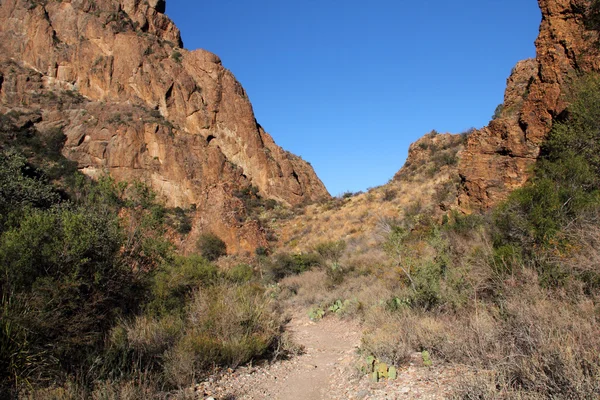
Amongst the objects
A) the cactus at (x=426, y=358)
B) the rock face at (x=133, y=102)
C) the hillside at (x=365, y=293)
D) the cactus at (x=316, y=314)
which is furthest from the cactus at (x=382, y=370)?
the rock face at (x=133, y=102)

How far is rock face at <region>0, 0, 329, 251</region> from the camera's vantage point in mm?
38912

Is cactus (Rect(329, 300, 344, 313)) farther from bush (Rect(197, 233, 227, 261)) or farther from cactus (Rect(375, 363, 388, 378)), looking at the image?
bush (Rect(197, 233, 227, 261))

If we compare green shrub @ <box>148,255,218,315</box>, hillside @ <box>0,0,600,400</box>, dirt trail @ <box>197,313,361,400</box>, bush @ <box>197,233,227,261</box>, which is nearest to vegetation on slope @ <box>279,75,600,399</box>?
hillside @ <box>0,0,600,400</box>

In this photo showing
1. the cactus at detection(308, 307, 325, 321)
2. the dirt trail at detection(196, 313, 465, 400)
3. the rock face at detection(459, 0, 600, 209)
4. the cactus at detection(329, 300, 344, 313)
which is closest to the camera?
the dirt trail at detection(196, 313, 465, 400)

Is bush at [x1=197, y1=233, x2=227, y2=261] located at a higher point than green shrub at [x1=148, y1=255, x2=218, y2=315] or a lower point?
higher

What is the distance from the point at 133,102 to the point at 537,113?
1704 inches

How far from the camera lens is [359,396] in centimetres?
443

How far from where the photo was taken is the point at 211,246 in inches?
805

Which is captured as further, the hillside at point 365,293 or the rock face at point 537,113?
the rock face at point 537,113

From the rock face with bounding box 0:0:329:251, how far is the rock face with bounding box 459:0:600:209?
3036 cm

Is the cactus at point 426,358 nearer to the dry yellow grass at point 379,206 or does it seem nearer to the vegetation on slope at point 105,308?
the vegetation on slope at point 105,308

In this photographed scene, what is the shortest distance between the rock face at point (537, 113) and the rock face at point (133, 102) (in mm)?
30358

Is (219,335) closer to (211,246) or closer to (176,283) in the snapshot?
(176,283)

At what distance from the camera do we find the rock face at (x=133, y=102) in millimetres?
38912
